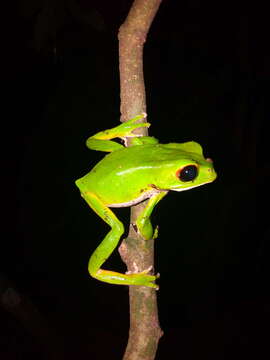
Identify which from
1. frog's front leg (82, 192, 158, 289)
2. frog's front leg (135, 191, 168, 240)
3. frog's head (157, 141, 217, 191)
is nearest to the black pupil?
frog's head (157, 141, 217, 191)

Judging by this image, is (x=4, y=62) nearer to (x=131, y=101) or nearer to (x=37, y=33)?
(x=37, y=33)

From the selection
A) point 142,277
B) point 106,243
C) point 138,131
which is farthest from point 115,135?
point 142,277

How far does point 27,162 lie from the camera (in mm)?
3852

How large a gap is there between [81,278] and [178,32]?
3345mm

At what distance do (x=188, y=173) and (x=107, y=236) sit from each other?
18.3 inches

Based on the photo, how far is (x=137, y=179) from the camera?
1446 millimetres

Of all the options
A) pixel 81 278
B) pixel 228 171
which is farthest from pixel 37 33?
pixel 81 278

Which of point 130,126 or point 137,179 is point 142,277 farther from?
point 130,126

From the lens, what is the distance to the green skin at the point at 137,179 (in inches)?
55.2

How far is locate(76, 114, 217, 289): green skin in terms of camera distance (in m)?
1.40

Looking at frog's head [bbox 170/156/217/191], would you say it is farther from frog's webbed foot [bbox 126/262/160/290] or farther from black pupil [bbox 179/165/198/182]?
frog's webbed foot [bbox 126/262/160/290]

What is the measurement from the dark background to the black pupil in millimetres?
2332

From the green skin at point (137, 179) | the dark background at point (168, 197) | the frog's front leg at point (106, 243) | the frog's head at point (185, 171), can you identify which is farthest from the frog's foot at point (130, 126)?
the dark background at point (168, 197)

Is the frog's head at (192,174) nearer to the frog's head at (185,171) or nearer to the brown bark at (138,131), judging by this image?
the frog's head at (185,171)
